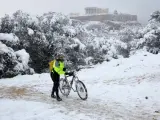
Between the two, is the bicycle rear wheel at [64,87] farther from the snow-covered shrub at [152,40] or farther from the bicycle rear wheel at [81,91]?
the snow-covered shrub at [152,40]

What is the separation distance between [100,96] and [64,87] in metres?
1.50

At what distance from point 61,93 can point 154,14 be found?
34.3 meters

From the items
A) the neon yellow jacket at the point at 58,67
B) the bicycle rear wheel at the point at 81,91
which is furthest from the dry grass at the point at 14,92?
the bicycle rear wheel at the point at 81,91

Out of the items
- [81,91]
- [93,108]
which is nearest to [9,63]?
[81,91]

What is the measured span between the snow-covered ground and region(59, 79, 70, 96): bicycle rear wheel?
224 mm

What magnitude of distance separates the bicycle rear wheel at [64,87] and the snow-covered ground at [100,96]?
0.22m

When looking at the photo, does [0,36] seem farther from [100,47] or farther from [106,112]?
[100,47]

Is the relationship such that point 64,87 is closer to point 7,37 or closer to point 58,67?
point 58,67

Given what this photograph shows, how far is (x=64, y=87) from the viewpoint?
12.4 m

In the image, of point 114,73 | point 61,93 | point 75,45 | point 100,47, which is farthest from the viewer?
point 100,47

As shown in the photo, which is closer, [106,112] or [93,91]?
[106,112]

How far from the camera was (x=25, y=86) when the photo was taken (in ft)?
50.3

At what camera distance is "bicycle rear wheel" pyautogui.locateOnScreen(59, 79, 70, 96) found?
40.4ft

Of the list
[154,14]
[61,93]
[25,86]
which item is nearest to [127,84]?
[61,93]
